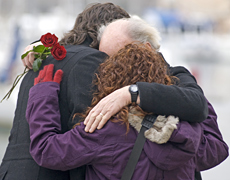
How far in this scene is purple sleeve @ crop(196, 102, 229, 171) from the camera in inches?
75.8

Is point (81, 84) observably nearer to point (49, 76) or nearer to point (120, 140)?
point (49, 76)

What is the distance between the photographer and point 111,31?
83.2 inches

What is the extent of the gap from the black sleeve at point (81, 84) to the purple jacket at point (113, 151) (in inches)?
5.7

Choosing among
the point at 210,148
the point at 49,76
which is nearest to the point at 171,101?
the point at 210,148

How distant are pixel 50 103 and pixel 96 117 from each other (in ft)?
0.89

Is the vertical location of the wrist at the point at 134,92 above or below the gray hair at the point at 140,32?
below

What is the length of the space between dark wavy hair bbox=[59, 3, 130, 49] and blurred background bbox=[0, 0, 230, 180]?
584 centimetres

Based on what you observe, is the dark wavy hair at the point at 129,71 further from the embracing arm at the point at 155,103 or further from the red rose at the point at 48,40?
the red rose at the point at 48,40

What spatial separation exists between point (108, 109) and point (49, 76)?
1.33ft

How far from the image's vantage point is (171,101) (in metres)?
1.73

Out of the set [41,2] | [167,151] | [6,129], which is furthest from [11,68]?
[167,151]

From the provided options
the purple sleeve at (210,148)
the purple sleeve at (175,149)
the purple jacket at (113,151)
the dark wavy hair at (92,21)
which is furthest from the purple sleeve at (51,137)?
the purple sleeve at (210,148)

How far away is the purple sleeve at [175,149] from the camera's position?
1670 millimetres

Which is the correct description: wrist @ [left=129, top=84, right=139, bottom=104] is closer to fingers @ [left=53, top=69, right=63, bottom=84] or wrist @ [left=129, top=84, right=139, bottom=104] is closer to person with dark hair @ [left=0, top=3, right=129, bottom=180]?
person with dark hair @ [left=0, top=3, right=129, bottom=180]
